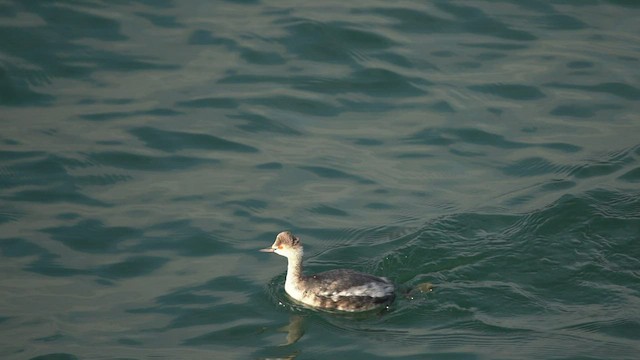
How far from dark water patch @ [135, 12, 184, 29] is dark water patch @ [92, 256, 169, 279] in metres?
6.15

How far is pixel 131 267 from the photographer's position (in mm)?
11719

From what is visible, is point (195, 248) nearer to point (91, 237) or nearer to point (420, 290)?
point (91, 237)

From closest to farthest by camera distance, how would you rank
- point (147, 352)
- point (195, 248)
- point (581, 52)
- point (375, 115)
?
1. point (147, 352)
2. point (195, 248)
3. point (375, 115)
4. point (581, 52)

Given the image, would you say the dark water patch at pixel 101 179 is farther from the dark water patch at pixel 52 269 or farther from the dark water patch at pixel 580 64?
the dark water patch at pixel 580 64

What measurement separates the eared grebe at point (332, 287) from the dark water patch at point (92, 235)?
2.05 m

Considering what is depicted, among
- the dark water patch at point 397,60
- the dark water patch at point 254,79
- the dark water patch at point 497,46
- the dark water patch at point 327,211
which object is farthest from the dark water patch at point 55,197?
the dark water patch at point 497,46

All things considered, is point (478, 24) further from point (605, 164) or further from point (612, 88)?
point (605, 164)

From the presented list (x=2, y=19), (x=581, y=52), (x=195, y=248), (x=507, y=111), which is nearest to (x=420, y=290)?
(x=195, y=248)

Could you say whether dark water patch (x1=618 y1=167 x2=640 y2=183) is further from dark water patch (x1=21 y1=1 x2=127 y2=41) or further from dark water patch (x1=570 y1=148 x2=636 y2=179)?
dark water patch (x1=21 y1=1 x2=127 y2=41)

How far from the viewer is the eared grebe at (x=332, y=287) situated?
10703 mm

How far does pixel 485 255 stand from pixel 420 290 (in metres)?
1.08

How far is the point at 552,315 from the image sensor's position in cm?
1041

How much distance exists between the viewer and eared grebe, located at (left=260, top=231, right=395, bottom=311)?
1070cm

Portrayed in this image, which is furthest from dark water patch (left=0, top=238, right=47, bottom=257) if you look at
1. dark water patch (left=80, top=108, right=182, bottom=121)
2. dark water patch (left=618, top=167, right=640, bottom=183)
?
dark water patch (left=618, top=167, right=640, bottom=183)
